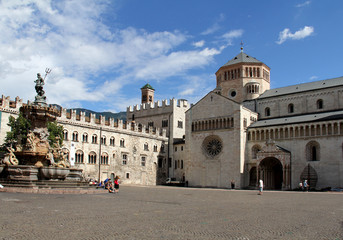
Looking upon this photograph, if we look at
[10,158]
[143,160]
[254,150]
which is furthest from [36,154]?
[143,160]

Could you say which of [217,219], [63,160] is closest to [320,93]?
[63,160]

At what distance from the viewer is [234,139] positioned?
56188 mm

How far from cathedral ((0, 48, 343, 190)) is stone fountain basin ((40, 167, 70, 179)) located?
79.4ft

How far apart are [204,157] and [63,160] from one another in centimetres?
3810

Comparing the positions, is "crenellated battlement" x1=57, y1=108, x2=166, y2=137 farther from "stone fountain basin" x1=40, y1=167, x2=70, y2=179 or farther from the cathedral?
"stone fountain basin" x1=40, y1=167, x2=70, y2=179

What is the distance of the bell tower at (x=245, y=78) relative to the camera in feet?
213

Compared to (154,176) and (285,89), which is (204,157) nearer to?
(154,176)

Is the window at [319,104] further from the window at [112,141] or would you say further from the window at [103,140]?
the window at [103,140]

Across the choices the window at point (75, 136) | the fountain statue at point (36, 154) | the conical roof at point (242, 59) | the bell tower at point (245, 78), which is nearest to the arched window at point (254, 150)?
the bell tower at point (245, 78)

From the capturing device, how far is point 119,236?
8.96 m

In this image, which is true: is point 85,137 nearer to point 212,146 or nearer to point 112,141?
point 112,141

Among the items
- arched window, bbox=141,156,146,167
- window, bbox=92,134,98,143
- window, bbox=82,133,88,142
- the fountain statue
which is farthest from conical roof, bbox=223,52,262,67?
the fountain statue

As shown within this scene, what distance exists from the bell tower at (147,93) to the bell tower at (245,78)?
19.0 meters

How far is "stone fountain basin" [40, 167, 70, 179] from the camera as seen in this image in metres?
22.6
